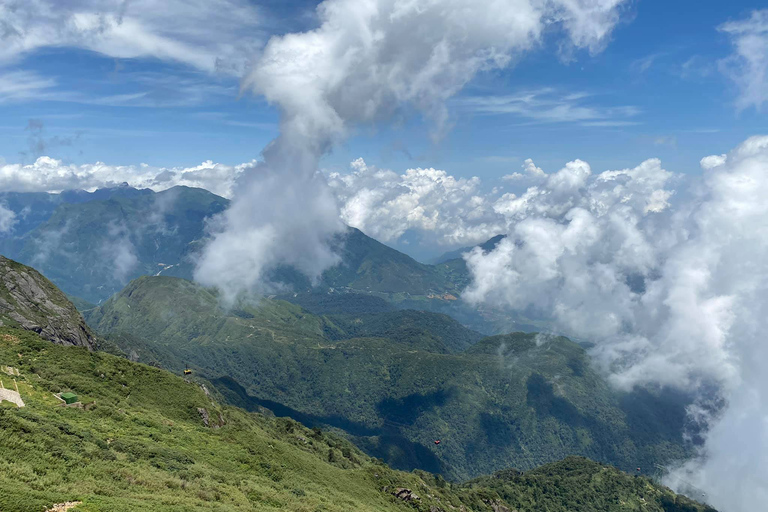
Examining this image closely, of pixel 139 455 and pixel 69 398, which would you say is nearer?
pixel 139 455

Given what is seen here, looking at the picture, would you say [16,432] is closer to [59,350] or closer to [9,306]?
[59,350]

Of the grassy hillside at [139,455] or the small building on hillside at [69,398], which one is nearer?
the grassy hillside at [139,455]

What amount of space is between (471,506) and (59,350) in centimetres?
16039

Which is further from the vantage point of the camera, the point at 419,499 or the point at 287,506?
the point at 419,499

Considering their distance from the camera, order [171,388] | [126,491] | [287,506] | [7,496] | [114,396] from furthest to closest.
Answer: [171,388] < [114,396] < [287,506] < [126,491] < [7,496]

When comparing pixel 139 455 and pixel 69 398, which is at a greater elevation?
pixel 69 398

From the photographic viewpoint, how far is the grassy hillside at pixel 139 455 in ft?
164

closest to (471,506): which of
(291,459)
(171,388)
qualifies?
(291,459)

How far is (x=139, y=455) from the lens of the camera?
235 feet

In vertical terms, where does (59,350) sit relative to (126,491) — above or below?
above

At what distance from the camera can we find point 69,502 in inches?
1695

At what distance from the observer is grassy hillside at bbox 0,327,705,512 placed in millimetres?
49844

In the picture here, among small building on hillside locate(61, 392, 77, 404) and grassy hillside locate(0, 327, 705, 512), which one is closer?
grassy hillside locate(0, 327, 705, 512)

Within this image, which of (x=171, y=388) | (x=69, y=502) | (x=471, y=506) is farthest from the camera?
(x=471, y=506)
